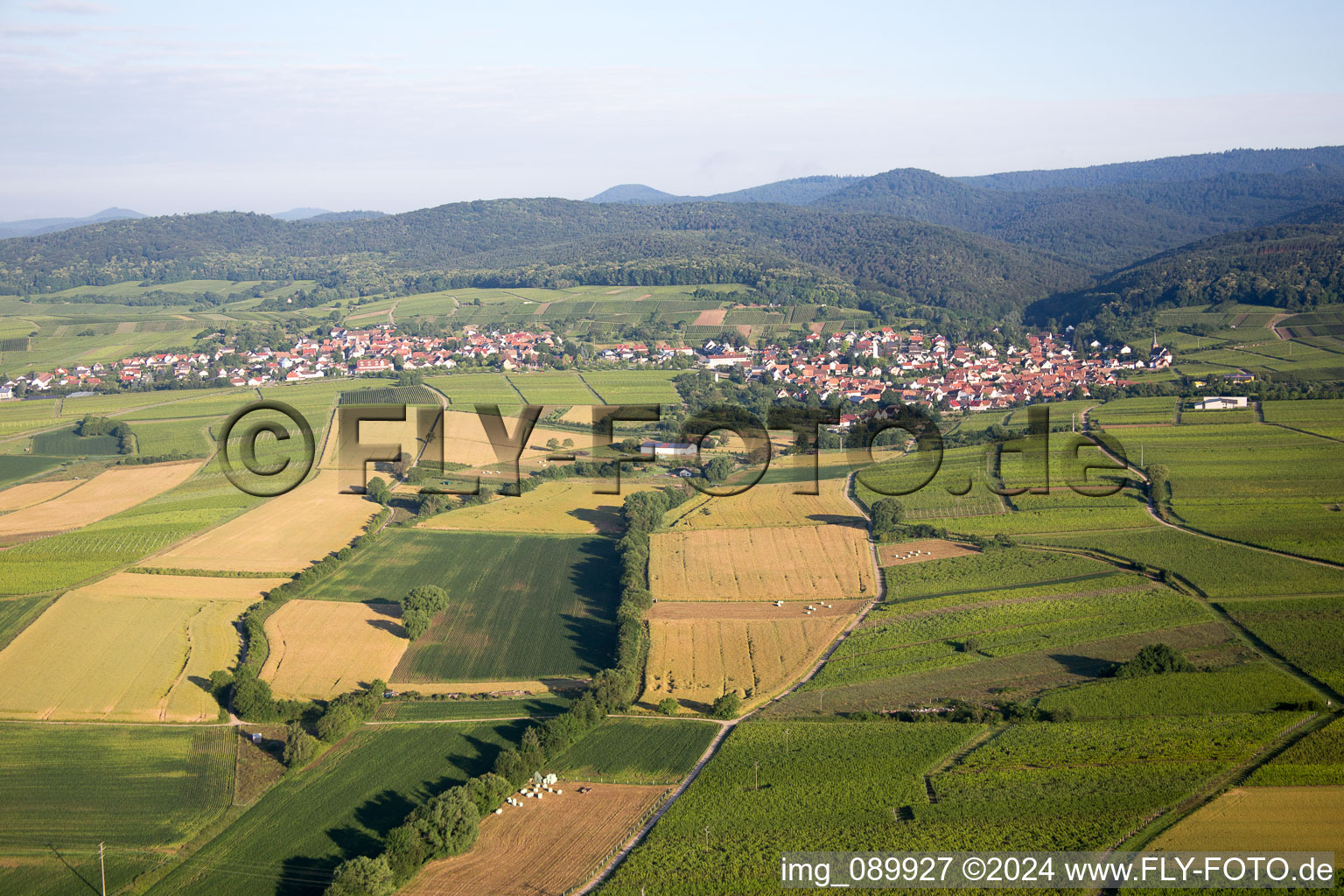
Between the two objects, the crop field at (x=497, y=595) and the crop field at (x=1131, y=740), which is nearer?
the crop field at (x=1131, y=740)

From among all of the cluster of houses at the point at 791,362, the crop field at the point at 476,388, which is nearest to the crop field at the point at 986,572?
the cluster of houses at the point at 791,362

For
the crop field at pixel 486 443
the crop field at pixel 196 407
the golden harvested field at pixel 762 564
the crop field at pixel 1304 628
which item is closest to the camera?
the crop field at pixel 1304 628

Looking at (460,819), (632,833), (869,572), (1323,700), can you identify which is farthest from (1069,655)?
(460,819)

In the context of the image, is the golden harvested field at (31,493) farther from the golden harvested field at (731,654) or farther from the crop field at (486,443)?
the golden harvested field at (731,654)

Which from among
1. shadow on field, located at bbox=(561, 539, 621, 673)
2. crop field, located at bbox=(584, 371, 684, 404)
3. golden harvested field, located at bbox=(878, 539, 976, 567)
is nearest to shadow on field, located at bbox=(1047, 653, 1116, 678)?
golden harvested field, located at bbox=(878, 539, 976, 567)

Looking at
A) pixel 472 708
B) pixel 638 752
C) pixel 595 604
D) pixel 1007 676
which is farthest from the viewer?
pixel 595 604

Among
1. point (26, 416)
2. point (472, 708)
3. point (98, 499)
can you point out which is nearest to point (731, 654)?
point (472, 708)

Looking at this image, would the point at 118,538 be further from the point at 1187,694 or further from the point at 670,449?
the point at 1187,694
